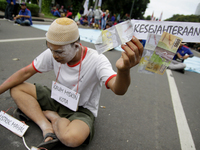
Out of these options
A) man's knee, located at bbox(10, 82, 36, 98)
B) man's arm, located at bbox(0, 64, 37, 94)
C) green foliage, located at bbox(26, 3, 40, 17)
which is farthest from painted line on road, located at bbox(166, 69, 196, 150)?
green foliage, located at bbox(26, 3, 40, 17)

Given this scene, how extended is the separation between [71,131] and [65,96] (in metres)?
0.45

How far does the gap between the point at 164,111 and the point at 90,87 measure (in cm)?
156

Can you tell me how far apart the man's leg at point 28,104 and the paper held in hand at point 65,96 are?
0.23m

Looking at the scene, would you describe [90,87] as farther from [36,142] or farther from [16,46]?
[16,46]

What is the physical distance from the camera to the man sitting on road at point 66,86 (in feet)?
4.27

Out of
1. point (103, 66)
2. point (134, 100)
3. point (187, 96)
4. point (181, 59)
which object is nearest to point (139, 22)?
point (103, 66)

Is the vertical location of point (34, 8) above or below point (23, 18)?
above

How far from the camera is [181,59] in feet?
17.2

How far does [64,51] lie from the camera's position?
1.37 meters

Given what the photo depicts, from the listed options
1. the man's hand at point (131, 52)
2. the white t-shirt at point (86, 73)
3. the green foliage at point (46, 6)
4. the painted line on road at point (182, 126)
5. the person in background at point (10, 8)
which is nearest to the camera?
the man's hand at point (131, 52)

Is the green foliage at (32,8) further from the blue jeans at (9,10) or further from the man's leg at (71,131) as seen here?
the man's leg at (71,131)

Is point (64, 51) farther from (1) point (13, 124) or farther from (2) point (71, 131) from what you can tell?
(1) point (13, 124)

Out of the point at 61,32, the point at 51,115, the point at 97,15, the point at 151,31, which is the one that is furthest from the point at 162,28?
the point at 97,15

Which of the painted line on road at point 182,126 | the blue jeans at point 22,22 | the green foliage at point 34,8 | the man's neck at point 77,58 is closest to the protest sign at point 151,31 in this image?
the man's neck at point 77,58
